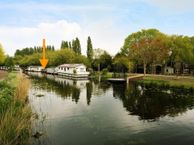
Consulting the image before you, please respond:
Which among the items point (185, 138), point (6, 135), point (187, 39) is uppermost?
point (187, 39)

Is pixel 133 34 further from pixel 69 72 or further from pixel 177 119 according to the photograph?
pixel 177 119

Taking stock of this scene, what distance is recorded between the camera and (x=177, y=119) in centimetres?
2019

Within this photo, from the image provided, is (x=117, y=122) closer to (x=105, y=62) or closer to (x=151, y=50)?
(x=151, y=50)

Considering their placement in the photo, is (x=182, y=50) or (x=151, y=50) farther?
(x=182, y=50)

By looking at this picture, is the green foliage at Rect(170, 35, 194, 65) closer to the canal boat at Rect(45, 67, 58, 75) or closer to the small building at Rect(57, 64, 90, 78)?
the small building at Rect(57, 64, 90, 78)

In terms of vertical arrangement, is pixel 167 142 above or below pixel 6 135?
below

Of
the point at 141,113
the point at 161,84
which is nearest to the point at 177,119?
the point at 141,113

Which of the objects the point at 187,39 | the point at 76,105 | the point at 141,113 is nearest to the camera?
the point at 141,113

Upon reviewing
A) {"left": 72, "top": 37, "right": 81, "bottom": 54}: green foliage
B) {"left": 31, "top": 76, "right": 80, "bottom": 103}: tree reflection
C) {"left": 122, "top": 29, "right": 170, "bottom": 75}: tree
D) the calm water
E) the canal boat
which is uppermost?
{"left": 72, "top": 37, "right": 81, "bottom": 54}: green foliage

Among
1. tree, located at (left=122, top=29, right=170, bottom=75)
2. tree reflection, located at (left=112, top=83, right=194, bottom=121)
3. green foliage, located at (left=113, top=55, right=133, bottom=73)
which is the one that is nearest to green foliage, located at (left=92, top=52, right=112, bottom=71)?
green foliage, located at (left=113, top=55, right=133, bottom=73)

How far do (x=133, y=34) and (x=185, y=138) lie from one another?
5858 centimetres

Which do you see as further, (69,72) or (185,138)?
(69,72)

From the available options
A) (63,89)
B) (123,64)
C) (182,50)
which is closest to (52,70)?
(123,64)

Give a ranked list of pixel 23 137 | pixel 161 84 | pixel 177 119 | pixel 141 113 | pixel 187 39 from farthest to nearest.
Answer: pixel 187 39
pixel 161 84
pixel 141 113
pixel 177 119
pixel 23 137
